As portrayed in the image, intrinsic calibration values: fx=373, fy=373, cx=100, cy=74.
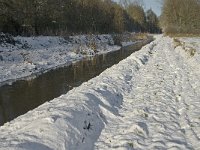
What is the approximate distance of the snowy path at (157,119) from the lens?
7.48 metres


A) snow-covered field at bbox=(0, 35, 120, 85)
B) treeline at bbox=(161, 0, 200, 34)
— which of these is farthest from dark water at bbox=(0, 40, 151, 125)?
treeline at bbox=(161, 0, 200, 34)

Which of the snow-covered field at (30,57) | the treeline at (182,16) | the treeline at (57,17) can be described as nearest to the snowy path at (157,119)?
the snow-covered field at (30,57)

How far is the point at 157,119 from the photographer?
909 centimetres

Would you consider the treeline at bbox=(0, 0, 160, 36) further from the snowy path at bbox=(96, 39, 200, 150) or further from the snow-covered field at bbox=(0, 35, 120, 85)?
the snowy path at bbox=(96, 39, 200, 150)

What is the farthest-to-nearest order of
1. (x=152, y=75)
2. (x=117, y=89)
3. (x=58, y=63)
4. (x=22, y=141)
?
1. (x=58, y=63)
2. (x=152, y=75)
3. (x=117, y=89)
4. (x=22, y=141)

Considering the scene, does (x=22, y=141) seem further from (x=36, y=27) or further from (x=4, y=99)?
(x=36, y=27)

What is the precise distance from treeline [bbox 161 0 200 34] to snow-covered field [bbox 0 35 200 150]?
206 feet

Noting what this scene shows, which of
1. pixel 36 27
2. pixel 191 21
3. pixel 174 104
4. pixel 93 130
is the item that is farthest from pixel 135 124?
pixel 191 21

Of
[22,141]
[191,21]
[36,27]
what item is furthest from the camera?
[191,21]

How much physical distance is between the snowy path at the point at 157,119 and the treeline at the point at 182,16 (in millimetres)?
61525

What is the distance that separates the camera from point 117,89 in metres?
12.7

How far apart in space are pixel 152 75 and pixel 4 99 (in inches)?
261

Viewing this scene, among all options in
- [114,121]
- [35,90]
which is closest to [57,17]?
[35,90]

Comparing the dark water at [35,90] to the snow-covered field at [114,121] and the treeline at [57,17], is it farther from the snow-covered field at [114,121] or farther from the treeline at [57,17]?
the treeline at [57,17]
